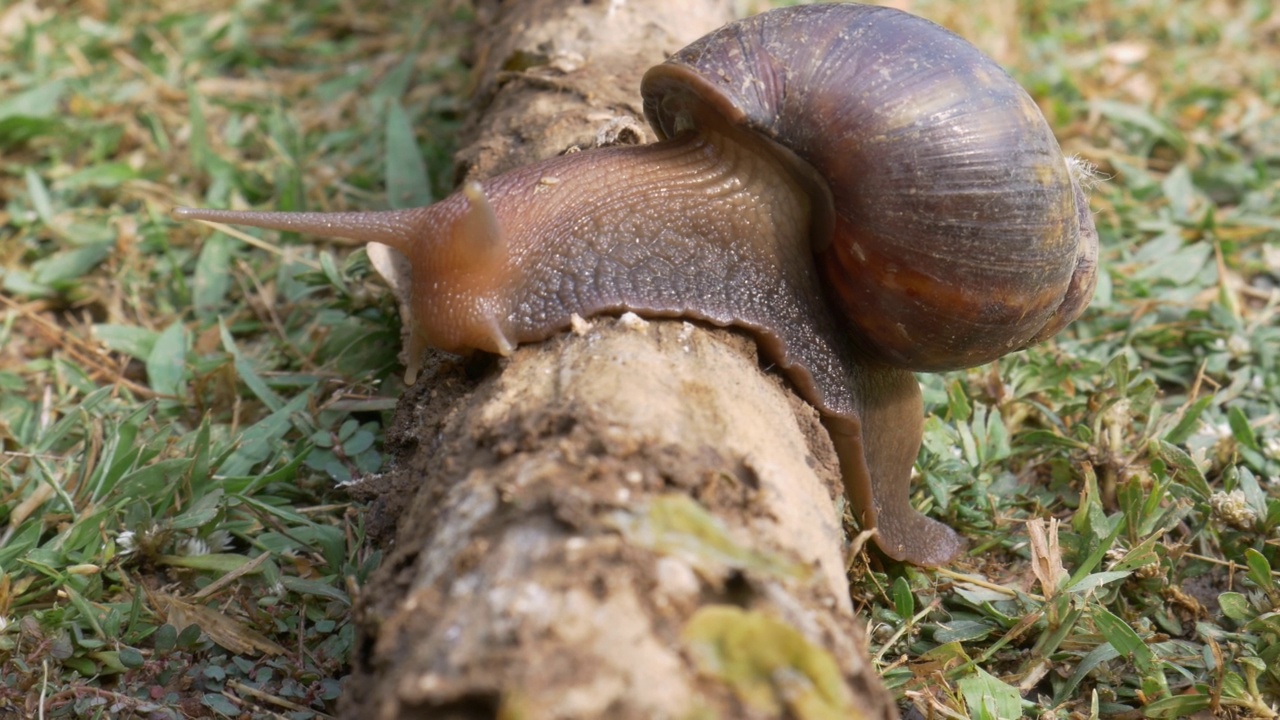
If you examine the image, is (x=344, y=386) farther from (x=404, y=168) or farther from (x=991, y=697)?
(x=991, y=697)

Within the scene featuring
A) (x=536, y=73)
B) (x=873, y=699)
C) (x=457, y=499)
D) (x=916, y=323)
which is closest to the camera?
(x=873, y=699)

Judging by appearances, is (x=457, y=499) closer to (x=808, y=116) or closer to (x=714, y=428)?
(x=714, y=428)

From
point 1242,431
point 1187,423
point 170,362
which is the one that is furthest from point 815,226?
point 170,362

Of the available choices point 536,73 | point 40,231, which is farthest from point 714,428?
point 40,231

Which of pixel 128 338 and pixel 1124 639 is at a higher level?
pixel 1124 639

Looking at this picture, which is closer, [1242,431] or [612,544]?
[612,544]

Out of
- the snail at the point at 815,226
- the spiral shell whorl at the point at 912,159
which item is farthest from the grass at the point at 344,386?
the spiral shell whorl at the point at 912,159
